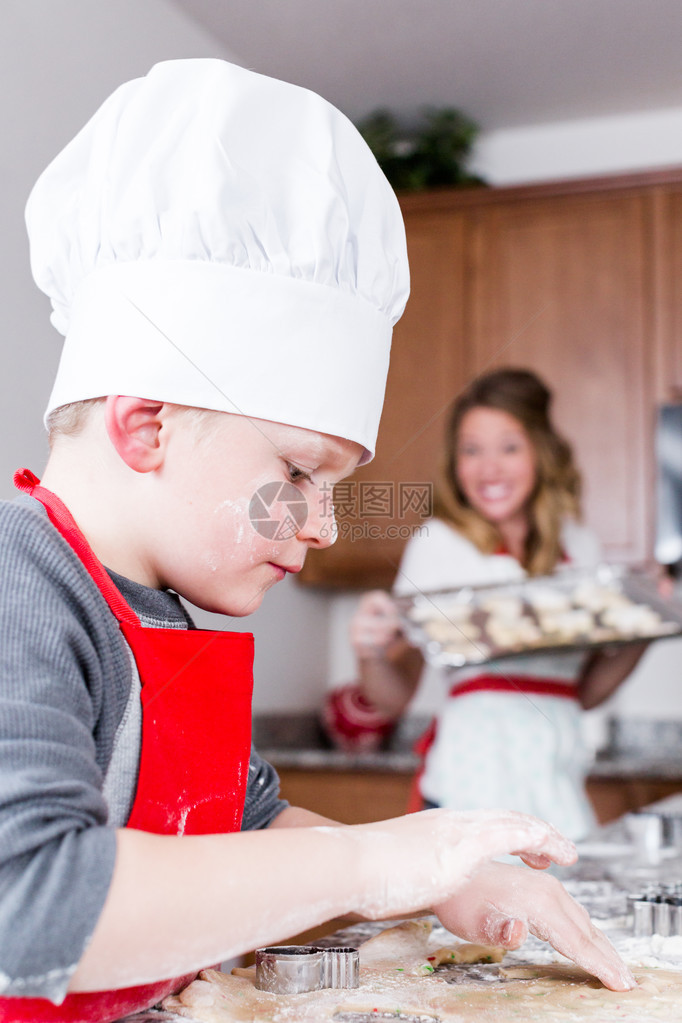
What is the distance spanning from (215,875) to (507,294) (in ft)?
7.38

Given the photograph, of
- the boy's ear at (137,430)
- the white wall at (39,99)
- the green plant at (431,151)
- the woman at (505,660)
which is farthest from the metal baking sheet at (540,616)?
the green plant at (431,151)

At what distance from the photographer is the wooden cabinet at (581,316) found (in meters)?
2.44

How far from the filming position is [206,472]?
59 cm

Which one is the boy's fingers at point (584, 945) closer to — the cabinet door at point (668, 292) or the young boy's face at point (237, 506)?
the young boy's face at point (237, 506)

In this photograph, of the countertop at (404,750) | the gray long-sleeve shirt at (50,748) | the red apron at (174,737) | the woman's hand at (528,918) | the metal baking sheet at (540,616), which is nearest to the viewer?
the gray long-sleeve shirt at (50,748)

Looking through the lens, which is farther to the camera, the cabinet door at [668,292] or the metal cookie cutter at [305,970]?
the cabinet door at [668,292]

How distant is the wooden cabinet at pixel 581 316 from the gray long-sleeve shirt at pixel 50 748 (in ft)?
6.19

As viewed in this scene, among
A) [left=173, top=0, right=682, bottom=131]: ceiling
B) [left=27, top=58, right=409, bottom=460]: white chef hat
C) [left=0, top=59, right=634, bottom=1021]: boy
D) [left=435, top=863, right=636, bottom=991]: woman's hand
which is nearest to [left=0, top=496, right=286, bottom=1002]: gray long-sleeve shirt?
[left=0, top=59, right=634, bottom=1021]: boy

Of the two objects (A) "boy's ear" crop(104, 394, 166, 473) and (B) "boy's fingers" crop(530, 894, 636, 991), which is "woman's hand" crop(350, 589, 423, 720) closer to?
(B) "boy's fingers" crop(530, 894, 636, 991)

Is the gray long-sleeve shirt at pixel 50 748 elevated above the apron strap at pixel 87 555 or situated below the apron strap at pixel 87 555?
below

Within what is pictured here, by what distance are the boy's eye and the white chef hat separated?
0.03m

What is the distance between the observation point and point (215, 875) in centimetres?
48

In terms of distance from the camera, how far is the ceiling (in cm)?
157

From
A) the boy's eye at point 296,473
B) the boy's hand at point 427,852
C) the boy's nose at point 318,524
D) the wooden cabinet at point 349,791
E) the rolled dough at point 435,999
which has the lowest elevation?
the wooden cabinet at point 349,791
